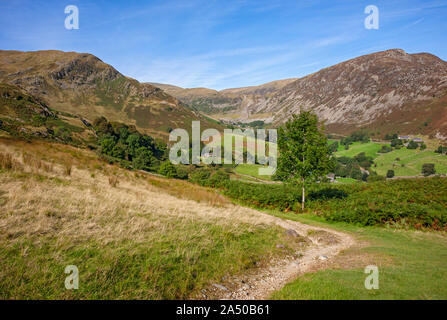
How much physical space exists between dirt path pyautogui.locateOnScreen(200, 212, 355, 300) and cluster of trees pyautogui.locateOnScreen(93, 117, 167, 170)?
176ft

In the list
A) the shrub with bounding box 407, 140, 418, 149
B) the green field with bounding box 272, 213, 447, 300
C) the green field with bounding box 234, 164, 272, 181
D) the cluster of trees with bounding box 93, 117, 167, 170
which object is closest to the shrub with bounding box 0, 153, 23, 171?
the green field with bounding box 272, 213, 447, 300

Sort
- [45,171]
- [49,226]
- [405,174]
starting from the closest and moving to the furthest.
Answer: [49,226], [45,171], [405,174]

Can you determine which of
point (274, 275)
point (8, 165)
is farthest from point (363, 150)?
point (8, 165)

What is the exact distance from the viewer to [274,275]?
8258mm

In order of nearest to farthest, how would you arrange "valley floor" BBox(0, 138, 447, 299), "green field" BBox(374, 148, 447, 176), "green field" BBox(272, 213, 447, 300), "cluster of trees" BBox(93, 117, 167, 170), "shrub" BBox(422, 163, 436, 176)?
"green field" BBox(272, 213, 447, 300)
"valley floor" BBox(0, 138, 447, 299)
"cluster of trees" BBox(93, 117, 167, 170)
"shrub" BBox(422, 163, 436, 176)
"green field" BBox(374, 148, 447, 176)

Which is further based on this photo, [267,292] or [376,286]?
[267,292]

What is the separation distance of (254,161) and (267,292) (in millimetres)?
102875

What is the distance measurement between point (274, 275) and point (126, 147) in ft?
250

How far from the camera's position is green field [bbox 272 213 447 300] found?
539 cm

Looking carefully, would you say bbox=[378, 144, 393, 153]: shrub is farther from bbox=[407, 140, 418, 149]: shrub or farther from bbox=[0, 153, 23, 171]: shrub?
bbox=[0, 153, 23, 171]: shrub

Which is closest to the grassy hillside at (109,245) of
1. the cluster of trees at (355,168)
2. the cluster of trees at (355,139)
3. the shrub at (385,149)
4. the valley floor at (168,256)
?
the valley floor at (168,256)

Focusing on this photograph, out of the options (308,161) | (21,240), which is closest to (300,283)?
(21,240)
